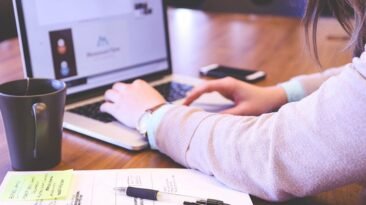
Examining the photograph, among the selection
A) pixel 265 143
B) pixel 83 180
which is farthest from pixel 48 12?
pixel 265 143

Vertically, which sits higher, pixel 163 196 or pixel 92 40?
pixel 92 40

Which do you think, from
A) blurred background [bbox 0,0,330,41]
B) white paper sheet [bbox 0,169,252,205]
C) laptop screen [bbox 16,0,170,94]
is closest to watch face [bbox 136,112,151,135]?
white paper sheet [bbox 0,169,252,205]

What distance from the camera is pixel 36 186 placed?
0.61 metres

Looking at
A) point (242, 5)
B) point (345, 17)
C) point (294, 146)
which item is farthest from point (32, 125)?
point (242, 5)

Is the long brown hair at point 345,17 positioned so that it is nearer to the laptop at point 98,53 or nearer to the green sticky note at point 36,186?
the laptop at point 98,53

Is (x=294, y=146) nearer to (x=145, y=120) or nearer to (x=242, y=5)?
(x=145, y=120)

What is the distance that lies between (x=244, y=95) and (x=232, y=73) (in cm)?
26

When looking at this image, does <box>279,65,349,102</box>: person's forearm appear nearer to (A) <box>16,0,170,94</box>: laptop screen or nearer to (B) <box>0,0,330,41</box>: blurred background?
(A) <box>16,0,170,94</box>: laptop screen

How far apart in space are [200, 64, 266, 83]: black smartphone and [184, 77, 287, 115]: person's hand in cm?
19

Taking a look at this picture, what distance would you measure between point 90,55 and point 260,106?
0.38 meters

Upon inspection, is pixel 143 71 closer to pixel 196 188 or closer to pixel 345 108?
pixel 196 188

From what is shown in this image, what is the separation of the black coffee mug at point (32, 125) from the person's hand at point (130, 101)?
14cm

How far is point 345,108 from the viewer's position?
1.81ft

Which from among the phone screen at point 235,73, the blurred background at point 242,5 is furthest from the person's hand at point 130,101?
the blurred background at point 242,5
